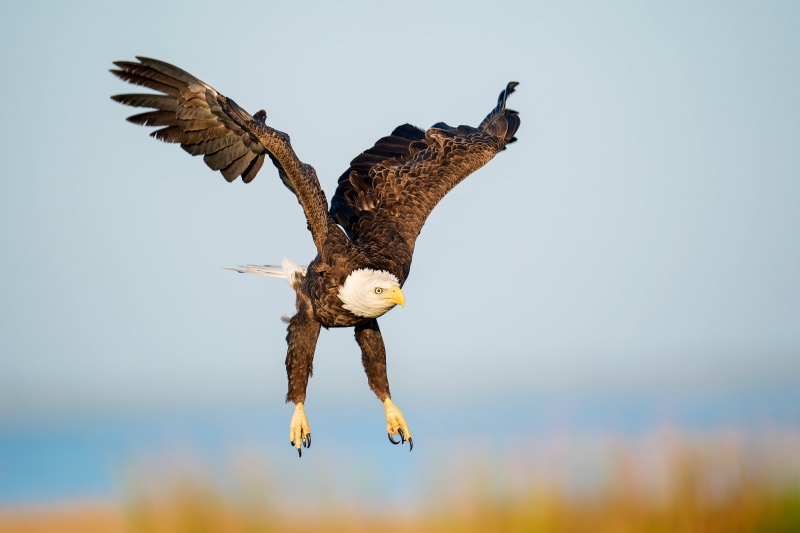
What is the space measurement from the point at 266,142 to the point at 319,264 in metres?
1.14

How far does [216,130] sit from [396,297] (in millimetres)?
2493

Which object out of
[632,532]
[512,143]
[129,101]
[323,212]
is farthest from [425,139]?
[632,532]

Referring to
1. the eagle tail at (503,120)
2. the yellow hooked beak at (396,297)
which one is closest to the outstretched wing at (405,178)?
the eagle tail at (503,120)

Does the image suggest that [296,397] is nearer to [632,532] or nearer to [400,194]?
[400,194]

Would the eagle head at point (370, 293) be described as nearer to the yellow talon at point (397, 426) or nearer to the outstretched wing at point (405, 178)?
the outstretched wing at point (405, 178)

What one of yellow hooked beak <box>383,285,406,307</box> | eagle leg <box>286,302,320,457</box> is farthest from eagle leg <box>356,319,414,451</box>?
yellow hooked beak <box>383,285,406,307</box>

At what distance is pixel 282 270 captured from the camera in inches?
377

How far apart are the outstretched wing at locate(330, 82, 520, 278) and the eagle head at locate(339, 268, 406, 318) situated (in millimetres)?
350

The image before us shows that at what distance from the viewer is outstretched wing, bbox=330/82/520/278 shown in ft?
29.3

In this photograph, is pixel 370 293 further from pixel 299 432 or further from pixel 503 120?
pixel 503 120

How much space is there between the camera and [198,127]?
8914 mm

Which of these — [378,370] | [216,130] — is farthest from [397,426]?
[216,130]

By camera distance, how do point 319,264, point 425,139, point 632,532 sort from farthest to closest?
point 425,139 < point 319,264 < point 632,532

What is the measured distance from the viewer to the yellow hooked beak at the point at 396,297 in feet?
25.6
